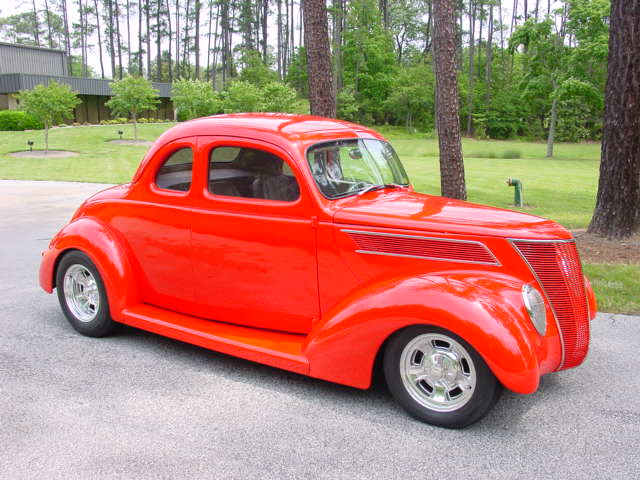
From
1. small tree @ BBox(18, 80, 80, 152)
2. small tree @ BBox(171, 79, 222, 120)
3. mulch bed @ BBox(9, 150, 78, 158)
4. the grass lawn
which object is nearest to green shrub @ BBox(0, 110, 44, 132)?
the grass lawn

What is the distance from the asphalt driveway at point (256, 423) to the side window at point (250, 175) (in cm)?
132

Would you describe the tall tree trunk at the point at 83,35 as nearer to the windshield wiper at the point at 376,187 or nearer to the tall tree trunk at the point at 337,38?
the tall tree trunk at the point at 337,38

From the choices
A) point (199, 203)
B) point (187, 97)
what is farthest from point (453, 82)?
point (187, 97)

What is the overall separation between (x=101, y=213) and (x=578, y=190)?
1867cm

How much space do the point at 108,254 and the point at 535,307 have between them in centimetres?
334

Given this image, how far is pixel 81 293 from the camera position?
5.23 metres

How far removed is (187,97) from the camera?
36.9m

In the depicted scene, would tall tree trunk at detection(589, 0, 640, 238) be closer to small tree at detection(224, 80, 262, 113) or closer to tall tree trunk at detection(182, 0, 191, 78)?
small tree at detection(224, 80, 262, 113)

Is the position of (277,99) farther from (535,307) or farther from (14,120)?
(535,307)

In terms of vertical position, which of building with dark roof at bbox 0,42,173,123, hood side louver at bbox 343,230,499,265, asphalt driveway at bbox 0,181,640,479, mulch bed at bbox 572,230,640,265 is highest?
building with dark roof at bbox 0,42,173,123

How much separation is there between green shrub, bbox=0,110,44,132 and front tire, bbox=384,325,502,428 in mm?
41546

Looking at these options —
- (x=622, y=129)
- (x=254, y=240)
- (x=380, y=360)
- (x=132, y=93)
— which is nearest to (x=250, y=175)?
(x=254, y=240)

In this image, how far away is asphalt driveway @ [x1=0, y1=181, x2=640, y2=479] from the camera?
314 centimetres

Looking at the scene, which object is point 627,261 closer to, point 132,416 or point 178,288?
point 178,288
